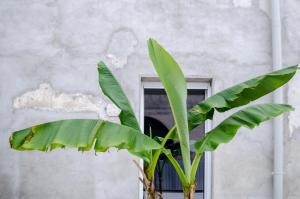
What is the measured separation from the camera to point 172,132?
13.5 ft

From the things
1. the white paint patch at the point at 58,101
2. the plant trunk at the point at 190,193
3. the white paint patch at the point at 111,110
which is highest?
the white paint patch at the point at 58,101

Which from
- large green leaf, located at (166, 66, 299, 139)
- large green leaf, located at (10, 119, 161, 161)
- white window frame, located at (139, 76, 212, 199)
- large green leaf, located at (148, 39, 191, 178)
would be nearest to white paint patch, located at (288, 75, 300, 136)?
white window frame, located at (139, 76, 212, 199)

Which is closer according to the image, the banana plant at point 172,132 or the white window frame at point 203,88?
the banana plant at point 172,132

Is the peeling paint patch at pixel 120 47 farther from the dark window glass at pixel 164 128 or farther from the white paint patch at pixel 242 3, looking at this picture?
the white paint patch at pixel 242 3

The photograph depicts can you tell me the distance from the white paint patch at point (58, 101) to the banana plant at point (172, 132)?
84 cm

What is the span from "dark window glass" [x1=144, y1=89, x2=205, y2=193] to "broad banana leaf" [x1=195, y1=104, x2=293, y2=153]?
1.26 meters

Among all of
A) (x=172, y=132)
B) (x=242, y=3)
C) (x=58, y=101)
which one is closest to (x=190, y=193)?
(x=172, y=132)

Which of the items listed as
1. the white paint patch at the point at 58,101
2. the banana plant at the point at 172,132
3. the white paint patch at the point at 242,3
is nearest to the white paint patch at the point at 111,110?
the white paint patch at the point at 58,101

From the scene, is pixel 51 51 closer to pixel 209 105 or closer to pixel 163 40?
pixel 163 40

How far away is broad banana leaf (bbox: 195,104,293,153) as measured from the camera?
3.61 m

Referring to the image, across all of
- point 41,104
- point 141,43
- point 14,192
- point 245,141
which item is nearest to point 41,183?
point 14,192

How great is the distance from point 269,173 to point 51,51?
2635 mm

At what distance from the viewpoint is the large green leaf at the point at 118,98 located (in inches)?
155

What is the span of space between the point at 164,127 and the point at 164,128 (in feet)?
0.04
